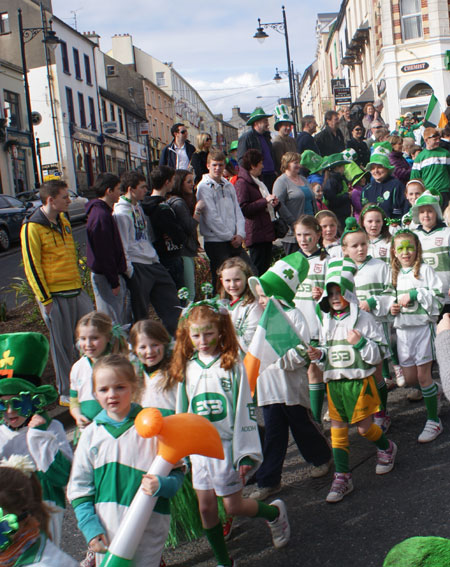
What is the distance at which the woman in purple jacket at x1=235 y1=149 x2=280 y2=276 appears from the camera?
800 centimetres

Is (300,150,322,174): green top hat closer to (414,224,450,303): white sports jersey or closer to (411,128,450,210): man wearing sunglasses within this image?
(411,128,450,210): man wearing sunglasses

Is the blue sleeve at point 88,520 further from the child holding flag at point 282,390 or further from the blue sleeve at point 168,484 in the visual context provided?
the child holding flag at point 282,390

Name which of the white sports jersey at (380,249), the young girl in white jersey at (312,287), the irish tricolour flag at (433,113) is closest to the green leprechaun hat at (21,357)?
the young girl in white jersey at (312,287)

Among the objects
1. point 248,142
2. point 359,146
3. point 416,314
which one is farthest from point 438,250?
point 359,146

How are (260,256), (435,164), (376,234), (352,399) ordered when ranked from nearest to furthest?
(352,399) < (376,234) < (260,256) < (435,164)

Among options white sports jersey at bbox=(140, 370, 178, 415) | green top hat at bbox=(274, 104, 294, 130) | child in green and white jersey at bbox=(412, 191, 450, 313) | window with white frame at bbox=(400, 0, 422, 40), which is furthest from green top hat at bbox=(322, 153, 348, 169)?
window with white frame at bbox=(400, 0, 422, 40)

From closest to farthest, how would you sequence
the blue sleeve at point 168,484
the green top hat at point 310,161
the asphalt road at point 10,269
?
the blue sleeve at point 168,484
the green top hat at point 310,161
the asphalt road at point 10,269

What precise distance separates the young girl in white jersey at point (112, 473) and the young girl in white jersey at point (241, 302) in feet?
5.03

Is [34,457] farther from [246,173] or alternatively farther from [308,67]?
[308,67]

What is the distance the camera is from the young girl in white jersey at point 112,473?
2.82 meters

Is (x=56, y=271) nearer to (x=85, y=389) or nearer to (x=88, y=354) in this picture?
(x=88, y=354)

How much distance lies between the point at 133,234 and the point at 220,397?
3396 millimetres

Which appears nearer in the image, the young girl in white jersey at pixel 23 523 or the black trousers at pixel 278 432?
the young girl in white jersey at pixel 23 523

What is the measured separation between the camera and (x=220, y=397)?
11.4ft
